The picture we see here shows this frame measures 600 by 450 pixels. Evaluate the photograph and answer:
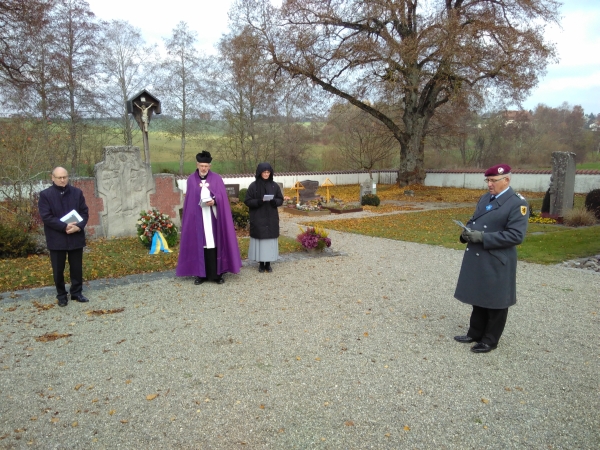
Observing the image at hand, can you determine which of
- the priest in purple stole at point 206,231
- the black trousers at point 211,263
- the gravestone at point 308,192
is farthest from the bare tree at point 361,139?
the black trousers at point 211,263

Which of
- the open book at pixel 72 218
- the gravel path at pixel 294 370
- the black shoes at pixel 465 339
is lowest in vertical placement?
the gravel path at pixel 294 370

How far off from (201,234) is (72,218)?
71.2 inches

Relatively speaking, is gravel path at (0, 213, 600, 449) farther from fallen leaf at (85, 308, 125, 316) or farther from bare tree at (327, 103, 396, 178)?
bare tree at (327, 103, 396, 178)

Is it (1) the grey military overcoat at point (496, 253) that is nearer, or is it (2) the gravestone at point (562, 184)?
(1) the grey military overcoat at point (496, 253)

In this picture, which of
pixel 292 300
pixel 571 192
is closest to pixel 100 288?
pixel 292 300

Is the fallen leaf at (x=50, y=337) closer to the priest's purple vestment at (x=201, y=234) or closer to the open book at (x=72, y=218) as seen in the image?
the open book at (x=72, y=218)

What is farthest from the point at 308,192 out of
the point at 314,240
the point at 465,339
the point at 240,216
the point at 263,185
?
the point at 465,339

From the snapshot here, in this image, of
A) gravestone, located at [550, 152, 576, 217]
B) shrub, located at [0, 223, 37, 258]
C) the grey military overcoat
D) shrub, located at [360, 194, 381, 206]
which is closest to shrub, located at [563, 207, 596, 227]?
gravestone, located at [550, 152, 576, 217]

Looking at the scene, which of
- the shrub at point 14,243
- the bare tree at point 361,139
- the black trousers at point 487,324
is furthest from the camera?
the bare tree at point 361,139

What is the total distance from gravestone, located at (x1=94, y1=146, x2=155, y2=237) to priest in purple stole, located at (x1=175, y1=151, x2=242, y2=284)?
4.87 meters

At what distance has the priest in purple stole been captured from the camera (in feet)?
23.3

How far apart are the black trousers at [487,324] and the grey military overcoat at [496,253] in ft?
0.53

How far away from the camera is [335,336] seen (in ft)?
16.6

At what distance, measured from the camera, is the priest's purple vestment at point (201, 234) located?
23.3 ft
